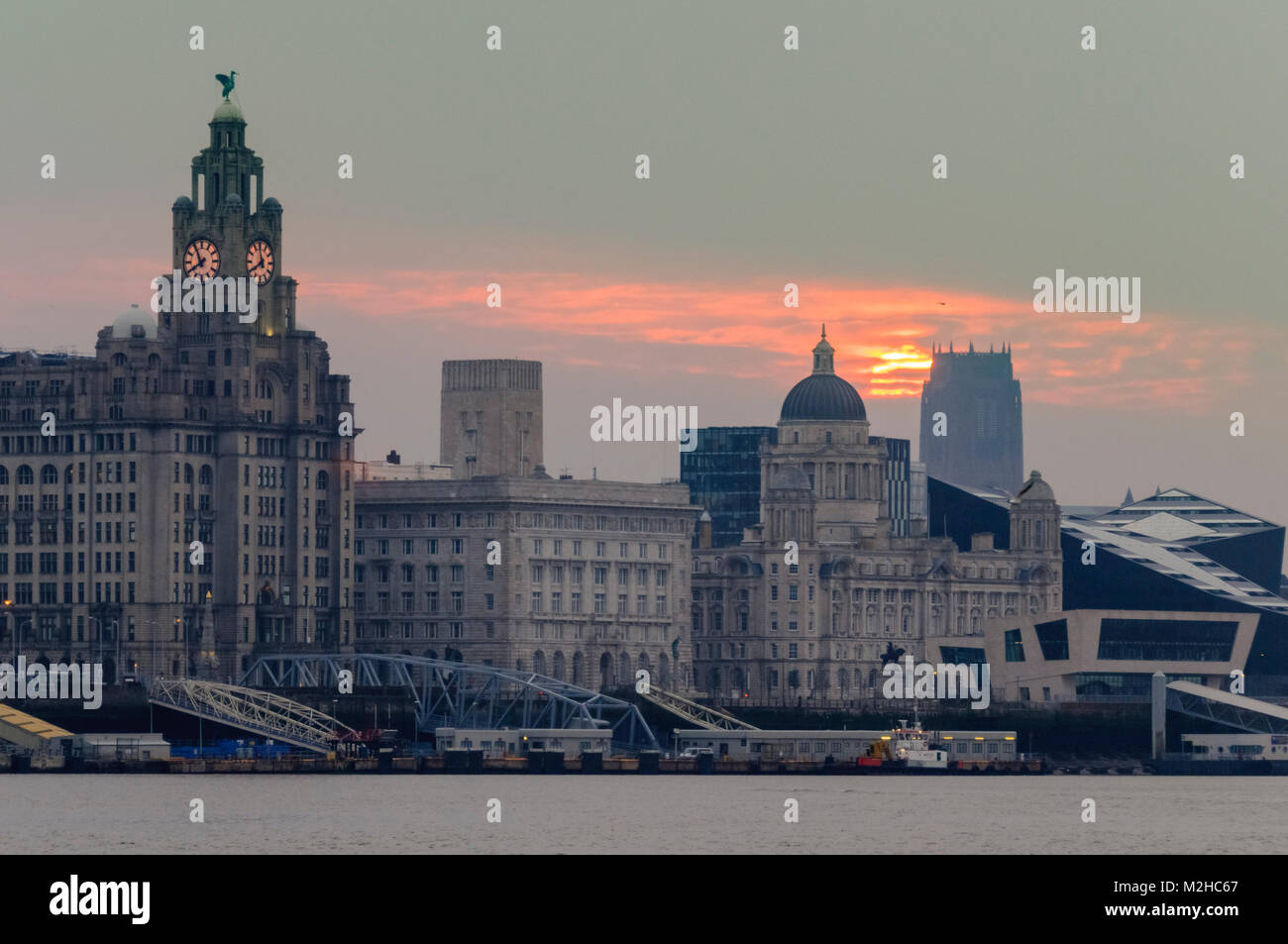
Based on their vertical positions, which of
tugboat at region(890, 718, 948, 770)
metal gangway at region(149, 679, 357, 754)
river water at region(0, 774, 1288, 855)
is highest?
metal gangway at region(149, 679, 357, 754)

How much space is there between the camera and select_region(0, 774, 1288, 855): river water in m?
113

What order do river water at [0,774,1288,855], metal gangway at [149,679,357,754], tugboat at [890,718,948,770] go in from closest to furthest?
river water at [0,774,1288,855]
metal gangway at [149,679,357,754]
tugboat at [890,718,948,770]

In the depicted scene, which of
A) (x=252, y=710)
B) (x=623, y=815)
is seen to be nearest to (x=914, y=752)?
(x=252, y=710)

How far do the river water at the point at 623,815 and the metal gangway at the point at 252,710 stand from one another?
10800mm

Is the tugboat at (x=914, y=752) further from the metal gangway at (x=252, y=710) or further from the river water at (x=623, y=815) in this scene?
the metal gangway at (x=252, y=710)

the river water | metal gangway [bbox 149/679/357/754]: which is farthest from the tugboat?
metal gangway [bbox 149/679/357/754]

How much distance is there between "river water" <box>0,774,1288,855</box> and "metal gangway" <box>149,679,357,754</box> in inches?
425

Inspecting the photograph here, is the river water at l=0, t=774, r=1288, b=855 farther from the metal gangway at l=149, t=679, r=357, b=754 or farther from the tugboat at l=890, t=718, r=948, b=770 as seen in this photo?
the metal gangway at l=149, t=679, r=357, b=754

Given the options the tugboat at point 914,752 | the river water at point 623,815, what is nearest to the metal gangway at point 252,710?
the river water at point 623,815
